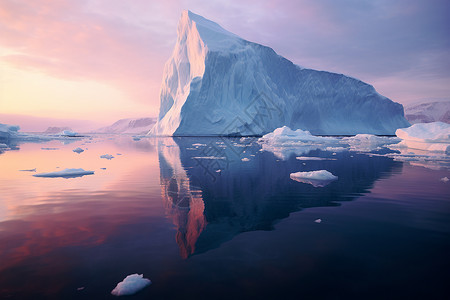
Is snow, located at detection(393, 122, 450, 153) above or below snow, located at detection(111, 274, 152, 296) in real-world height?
above

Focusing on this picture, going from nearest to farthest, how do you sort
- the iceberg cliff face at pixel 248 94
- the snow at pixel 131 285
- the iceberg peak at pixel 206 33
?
1. the snow at pixel 131 285
2. the iceberg cliff face at pixel 248 94
3. the iceberg peak at pixel 206 33

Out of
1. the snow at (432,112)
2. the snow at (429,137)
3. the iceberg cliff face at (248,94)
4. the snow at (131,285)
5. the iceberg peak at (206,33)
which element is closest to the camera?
the snow at (131,285)

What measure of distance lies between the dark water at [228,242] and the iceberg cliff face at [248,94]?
32.4 metres

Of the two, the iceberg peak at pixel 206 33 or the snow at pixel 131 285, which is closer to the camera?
the snow at pixel 131 285

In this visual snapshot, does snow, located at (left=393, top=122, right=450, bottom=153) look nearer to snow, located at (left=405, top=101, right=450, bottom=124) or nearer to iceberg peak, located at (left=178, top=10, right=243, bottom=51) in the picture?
iceberg peak, located at (left=178, top=10, right=243, bottom=51)

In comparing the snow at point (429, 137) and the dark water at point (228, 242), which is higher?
the snow at point (429, 137)

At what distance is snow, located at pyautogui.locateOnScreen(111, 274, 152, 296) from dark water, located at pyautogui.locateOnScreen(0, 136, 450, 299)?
0.08m

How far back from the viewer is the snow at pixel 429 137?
15.8 metres

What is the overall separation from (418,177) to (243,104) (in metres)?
33.7

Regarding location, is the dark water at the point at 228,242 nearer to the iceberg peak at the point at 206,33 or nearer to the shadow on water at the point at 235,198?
the shadow on water at the point at 235,198

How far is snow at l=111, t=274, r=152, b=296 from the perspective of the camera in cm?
215

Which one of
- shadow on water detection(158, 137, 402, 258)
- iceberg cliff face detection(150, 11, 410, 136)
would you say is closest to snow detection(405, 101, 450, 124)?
iceberg cliff face detection(150, 11, 410, 136)

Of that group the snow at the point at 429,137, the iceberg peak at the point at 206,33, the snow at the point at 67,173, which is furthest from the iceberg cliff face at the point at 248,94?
the snow at the point at 67,173

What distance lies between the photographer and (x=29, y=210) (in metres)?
4.43
